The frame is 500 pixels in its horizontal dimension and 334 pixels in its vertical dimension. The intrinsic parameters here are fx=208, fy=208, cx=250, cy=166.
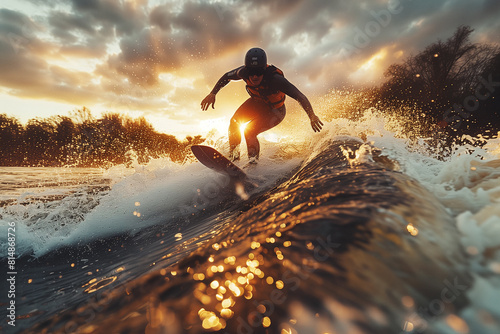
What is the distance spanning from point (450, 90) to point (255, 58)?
2559 centimetres

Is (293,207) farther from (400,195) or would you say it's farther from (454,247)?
Result: (454,247)

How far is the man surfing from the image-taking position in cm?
429

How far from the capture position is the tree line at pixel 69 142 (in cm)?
3800

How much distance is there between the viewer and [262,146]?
7.73 m

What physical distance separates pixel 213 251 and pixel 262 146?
656 centimetres

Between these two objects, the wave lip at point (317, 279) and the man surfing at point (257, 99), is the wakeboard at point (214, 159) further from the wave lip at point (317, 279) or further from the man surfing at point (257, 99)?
the wave lip at point (317, 279)

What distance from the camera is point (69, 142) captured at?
1679 inches

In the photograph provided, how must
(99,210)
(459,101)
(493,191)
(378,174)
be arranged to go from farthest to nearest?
(459,101)
(99,210)
(378,174)
(493,191)

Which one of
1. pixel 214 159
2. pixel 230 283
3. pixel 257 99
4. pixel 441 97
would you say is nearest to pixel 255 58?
pixel 257 99

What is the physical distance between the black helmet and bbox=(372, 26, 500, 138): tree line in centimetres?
2420

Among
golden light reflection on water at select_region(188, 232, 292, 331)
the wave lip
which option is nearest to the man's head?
the wave lip

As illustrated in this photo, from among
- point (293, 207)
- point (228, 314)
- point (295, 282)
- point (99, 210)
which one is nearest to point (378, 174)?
point (293, 207)

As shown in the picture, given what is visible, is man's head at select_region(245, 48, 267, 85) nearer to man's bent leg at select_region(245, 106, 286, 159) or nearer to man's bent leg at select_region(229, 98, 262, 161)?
man's bent leg at select_region(229, 98, 262, 161)

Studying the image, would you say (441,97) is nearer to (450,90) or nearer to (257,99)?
(450,90)
